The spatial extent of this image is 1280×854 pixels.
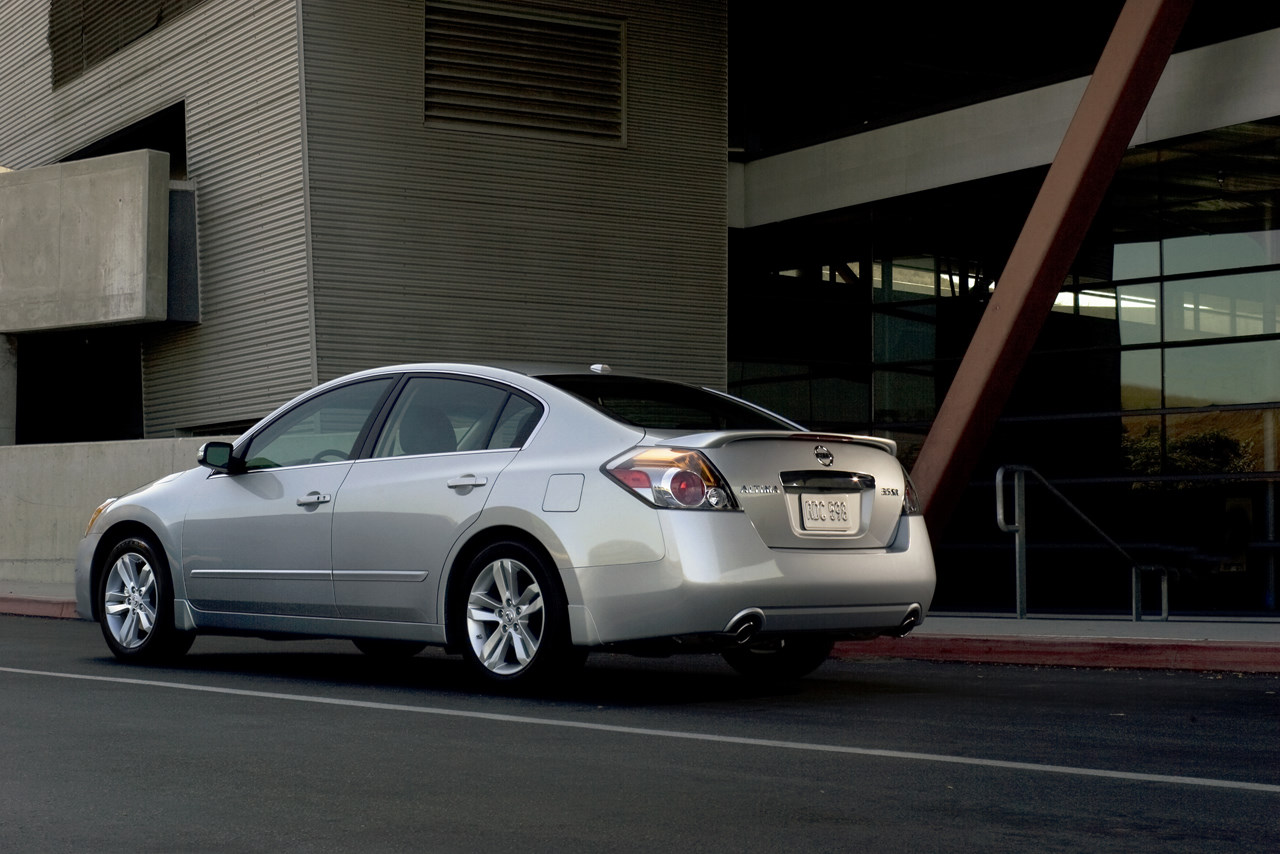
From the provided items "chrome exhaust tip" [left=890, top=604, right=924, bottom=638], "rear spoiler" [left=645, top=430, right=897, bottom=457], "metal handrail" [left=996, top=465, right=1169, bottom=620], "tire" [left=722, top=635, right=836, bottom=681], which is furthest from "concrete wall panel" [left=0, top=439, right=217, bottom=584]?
"chrome exhaust tip" [left=890, top=604, right=924, bottom=638]

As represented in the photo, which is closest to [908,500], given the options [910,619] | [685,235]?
[910,619]

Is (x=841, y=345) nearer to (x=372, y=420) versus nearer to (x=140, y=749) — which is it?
(x=372, y=420)

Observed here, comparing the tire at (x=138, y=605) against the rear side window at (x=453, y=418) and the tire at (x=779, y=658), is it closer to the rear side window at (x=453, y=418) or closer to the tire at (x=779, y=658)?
the rear side window at (x=453, y=418)

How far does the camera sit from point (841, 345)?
21.4m

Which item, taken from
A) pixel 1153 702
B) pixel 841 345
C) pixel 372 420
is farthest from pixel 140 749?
pixel 841 345

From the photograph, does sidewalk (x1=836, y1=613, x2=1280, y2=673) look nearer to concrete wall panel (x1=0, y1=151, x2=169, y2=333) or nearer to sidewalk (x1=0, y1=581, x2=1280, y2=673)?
sidewalk (x1=0, y1=581, x2=1280, y2=673)

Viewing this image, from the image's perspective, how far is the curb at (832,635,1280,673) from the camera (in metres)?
9.59

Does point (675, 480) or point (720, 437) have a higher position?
point (720, 437)

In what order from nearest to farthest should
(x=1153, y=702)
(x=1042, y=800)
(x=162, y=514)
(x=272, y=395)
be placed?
1. (x=1042, y=800)
2. (x=1153, y=702)
3. (x=162, y=514)
4. (x=272, y=395)

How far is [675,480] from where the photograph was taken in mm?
7363

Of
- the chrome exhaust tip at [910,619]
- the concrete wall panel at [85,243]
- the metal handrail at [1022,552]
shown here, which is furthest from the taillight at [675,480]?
the concrete wall panel at [85,243]

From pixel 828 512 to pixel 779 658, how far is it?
146 cm

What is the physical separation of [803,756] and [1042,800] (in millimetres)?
1089

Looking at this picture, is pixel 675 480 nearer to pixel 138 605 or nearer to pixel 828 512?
pixel 828 512
